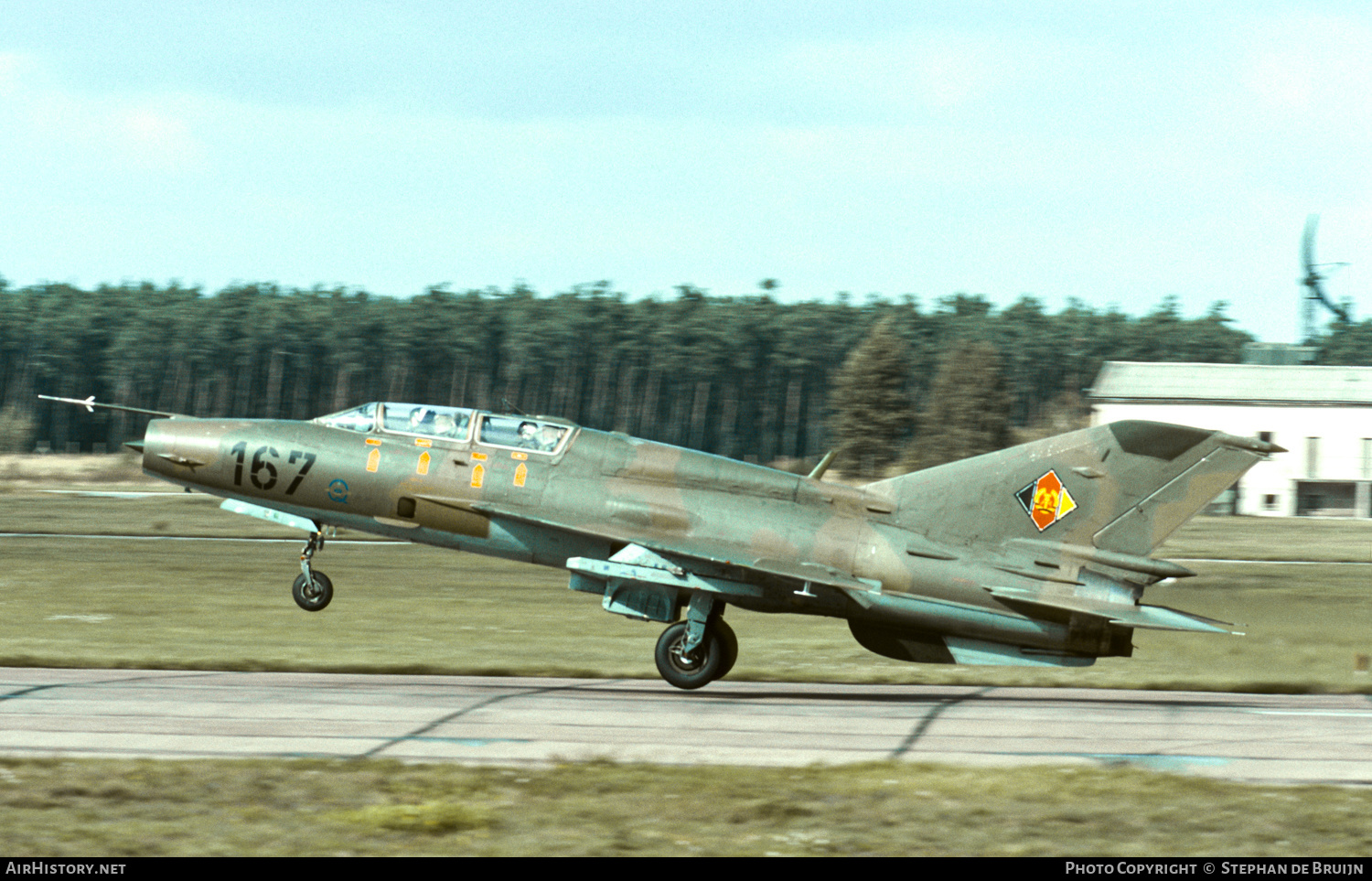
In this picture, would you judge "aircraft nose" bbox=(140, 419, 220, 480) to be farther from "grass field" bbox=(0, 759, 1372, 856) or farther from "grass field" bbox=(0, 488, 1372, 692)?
"grass field" bbox=(0, 759, 1372, 856)

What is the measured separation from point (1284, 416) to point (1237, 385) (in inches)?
123

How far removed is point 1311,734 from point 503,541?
31.2ft

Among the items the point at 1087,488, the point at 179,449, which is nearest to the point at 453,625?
the point at 179,449

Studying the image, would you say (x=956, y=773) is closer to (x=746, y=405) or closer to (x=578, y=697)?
(x=578, y=697)

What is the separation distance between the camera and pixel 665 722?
13891 millimetres

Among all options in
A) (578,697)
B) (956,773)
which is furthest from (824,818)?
(578,697)

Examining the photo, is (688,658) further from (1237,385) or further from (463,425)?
(1237,385)

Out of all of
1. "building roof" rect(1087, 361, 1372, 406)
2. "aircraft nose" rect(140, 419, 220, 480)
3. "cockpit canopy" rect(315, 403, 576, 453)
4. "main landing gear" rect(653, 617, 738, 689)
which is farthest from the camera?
"building roof" rect(1087, 361, 1372, 406)

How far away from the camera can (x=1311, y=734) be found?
44.4 ft

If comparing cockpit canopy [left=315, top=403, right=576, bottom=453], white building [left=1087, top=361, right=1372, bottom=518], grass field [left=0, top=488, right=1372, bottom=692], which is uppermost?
white building [left=1087, top=361, right=1372, bottom=518]

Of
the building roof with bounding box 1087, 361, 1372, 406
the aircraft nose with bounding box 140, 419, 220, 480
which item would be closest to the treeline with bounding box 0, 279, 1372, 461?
the building roof with bounding box 1087, 361, 1372, 406

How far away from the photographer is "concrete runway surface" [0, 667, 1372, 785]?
12.0 m

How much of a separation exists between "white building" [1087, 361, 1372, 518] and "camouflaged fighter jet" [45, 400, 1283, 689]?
58088mm

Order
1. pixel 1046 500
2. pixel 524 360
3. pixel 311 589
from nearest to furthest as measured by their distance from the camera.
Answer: pixel 1046 500, pixel 311 589, pixel 524 360
